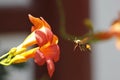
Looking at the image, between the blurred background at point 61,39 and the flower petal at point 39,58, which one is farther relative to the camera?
the blurred background at point 61,39

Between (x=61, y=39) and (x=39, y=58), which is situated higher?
(x=61, y=39)

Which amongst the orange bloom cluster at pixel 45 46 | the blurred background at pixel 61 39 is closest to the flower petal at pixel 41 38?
the orange bloom cluster at pixel 45 46

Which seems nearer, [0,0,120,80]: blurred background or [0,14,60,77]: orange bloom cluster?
[0,14,60,77]: orange bloom cluster

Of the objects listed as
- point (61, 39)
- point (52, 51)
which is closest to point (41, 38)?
point (52, 51)

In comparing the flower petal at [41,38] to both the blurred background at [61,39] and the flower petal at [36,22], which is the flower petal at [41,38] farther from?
the blurred background at [61,39]

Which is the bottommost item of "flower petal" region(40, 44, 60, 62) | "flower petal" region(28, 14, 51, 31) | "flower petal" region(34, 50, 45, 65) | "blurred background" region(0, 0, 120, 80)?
"flower petal" region(34, 50, 45, 65)

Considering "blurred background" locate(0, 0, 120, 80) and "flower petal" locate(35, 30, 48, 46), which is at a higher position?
"blurred background" locate(0, 0, 120, 80)

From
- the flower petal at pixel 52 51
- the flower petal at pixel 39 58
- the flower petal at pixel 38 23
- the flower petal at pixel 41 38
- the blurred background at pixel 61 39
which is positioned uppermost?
the blurred background at pixel 61 39

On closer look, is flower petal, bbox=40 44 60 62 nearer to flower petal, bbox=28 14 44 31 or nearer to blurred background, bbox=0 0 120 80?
flower petal, bbox=28 14 44 31

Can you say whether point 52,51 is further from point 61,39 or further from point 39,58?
point 61,39

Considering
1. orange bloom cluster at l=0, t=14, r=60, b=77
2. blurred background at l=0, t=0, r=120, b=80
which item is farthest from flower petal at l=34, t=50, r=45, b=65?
blurred background at l=0, t=0, r=120, b=80

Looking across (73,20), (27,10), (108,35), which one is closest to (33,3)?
(27,10)
